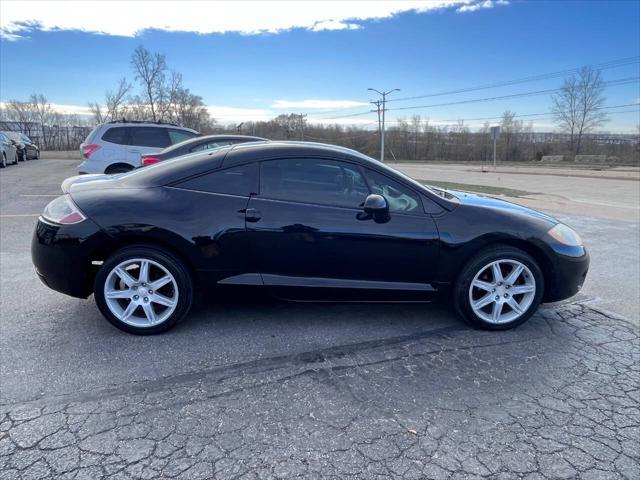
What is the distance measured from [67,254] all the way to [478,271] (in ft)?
10.9

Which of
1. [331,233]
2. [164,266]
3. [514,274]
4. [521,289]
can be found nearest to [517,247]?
[514,274]

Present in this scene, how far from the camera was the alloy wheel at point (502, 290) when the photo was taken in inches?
140

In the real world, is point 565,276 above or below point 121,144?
below

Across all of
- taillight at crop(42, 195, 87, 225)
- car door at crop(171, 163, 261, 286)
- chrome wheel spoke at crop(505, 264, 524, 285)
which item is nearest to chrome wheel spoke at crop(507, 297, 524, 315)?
chrome wheel spoke at crop(505, 264, 524, 285)

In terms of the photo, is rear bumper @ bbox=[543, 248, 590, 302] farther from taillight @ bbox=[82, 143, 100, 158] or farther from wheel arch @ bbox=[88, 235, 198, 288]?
taillight @ bbox=[82, 143, 100, 158]

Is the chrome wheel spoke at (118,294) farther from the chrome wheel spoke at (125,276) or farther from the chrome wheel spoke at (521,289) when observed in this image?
the chrome wheel spoke at (521,289)

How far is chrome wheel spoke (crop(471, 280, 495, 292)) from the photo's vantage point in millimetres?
3543

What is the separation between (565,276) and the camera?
361 cm

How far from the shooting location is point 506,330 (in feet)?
11.9

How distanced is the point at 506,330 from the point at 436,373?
1.08m

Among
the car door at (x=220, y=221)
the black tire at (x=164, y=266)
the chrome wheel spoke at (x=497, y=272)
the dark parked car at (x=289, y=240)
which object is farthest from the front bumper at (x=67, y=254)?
the chrome wheel spoke at (x=497, y=272)

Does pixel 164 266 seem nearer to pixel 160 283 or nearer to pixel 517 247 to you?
pixel 160 283

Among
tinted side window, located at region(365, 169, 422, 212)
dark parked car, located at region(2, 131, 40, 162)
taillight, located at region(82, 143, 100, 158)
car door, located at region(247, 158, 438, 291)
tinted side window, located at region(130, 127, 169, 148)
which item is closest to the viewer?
car door, located at region(247, 158, 438, 291)

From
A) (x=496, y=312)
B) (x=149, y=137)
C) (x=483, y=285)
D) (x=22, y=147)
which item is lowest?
(x=496, y=312)
